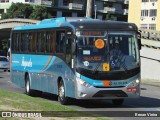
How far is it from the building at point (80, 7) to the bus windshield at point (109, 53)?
8745 cm

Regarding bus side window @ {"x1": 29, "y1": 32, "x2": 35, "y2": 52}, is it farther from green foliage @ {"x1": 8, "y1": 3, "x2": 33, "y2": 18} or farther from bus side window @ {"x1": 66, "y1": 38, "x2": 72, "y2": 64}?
green foliage @ {"x1": 8, "y1": 3, "x2": 33, "y2": 18}

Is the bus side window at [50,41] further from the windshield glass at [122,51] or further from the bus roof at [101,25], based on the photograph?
the windshield glass at [122,51]

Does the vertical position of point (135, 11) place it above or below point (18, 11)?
above

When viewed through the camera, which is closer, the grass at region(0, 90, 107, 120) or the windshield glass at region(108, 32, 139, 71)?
the grass at region(0, 90, 107, 120)

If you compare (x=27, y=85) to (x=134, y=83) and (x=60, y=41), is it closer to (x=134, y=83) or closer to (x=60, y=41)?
(x=60, y=41)

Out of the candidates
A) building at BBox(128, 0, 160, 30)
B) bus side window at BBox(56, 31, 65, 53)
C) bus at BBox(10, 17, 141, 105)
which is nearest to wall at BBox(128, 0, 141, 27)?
building at BBox(128, 0, 160, 30)

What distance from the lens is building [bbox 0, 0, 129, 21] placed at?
11031 centimetres

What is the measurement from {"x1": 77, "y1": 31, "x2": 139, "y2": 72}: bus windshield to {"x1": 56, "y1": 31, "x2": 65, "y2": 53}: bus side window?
1310mm

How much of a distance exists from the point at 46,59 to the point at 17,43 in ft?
13.0

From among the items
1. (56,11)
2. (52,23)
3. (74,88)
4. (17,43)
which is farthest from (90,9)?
(56,11)

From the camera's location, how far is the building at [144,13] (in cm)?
8906

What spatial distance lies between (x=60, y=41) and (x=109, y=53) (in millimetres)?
2211

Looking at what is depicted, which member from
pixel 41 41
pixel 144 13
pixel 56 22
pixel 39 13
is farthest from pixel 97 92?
pixel 39 13

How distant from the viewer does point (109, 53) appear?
16703mm
